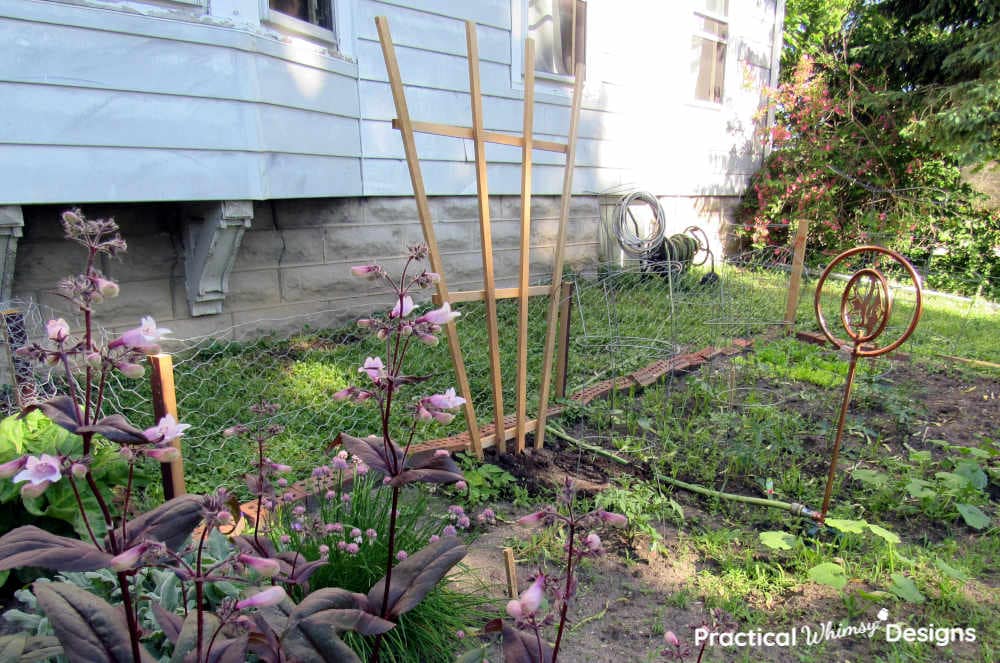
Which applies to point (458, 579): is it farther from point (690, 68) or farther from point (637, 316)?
point (690, 68)

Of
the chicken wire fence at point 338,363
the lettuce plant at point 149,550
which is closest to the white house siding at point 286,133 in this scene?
the chicken wire fence at point 338,363

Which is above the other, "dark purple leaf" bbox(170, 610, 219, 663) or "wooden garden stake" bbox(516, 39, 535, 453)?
"wooden garden stake" bbox(516, 39, 535, 453)

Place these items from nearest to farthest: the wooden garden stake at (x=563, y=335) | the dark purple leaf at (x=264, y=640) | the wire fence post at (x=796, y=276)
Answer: the dark purple leaf at (x=264, y=640), the wooden garden stake at (x=563, y=335), the wire fence post at (x=796, y=276)

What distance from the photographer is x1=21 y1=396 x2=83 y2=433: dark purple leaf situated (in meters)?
0.85

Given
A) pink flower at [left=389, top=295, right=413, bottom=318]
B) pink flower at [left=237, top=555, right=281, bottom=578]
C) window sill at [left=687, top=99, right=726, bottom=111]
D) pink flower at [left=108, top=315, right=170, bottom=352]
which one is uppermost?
window sill at [left=687, top=99, right=726, bottom=111]

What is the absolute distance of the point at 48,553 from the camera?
84 centimetres

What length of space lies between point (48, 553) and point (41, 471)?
5.6 inches

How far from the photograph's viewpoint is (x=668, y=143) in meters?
7.82

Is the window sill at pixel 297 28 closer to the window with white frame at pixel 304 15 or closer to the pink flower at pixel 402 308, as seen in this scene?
the window with white frame at pixel 304 15

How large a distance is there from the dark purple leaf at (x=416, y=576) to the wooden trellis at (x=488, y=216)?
3.74 feet

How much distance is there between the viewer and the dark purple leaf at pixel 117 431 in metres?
0.82

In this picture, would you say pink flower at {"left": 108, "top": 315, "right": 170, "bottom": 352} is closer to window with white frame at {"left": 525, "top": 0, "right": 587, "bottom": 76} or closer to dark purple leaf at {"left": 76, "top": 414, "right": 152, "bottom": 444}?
dark purple leaf at {"left": 76, "top": 414, "right": 152, "bottom": 444}

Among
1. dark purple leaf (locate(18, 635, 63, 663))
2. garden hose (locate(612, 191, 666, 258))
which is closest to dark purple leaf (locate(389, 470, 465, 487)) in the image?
dark purple leaf (locate(18, 635, 63, 663))

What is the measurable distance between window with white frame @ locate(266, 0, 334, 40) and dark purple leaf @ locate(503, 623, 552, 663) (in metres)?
3.73
